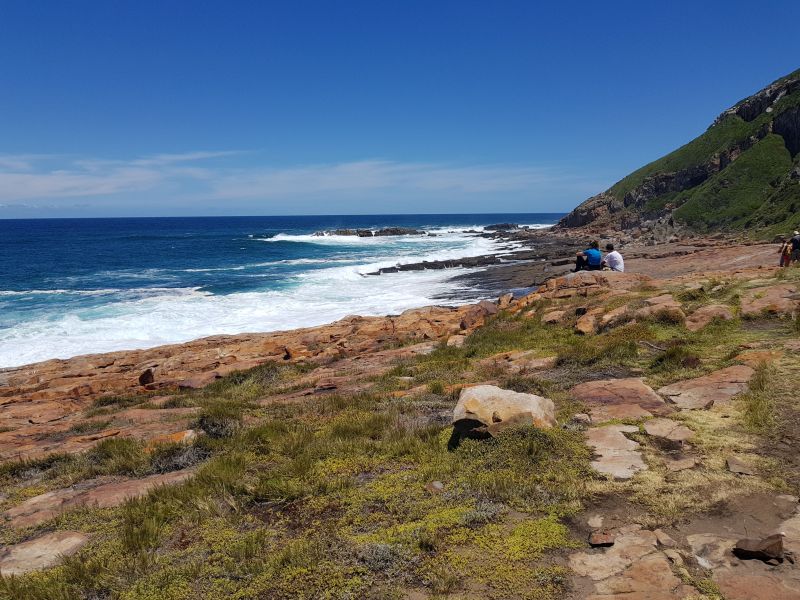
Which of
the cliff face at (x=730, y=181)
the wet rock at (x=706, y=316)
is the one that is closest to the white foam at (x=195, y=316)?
the wet rock at (x=706, y=316)

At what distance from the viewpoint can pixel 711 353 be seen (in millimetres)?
8242

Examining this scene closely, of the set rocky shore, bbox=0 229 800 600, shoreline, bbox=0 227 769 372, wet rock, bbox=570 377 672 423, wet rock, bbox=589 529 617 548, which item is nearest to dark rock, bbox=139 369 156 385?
rocky shore, bbox=0 229 800 600

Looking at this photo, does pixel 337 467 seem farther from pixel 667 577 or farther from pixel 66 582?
pixel 667 577

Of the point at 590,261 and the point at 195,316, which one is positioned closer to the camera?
the point at 590,261

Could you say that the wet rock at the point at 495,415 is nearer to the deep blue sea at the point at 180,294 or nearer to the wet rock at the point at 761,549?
the wet rock at the point at 761,549

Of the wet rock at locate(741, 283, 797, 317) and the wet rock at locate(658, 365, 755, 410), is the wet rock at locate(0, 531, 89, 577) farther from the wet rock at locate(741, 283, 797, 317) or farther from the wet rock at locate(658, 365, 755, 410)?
the wet rock at locate(741, 283, 797, 317)

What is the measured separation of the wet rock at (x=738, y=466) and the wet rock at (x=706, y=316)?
19.3 ft

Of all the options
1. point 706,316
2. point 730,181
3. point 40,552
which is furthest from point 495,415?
point 730,181

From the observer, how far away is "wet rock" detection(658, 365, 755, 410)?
6355mm

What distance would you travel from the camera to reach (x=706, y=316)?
1041 centimetres

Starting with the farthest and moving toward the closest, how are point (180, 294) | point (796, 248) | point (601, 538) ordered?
point (180, 294), point (796, 248), point (601, 538)

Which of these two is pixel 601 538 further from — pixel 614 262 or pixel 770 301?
pixel 614 262

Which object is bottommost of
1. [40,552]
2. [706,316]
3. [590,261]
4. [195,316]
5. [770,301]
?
[195,316]

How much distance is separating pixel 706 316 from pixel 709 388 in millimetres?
4386
